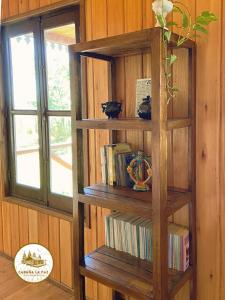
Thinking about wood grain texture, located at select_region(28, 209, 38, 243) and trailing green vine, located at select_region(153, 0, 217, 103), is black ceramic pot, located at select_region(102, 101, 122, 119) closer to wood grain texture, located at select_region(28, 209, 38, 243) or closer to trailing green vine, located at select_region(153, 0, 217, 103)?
trailing green vine, located at select_region(153, 0, 217, 103)

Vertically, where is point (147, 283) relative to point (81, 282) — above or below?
above

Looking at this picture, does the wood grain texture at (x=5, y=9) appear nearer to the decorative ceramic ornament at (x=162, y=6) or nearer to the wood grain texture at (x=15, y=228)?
the wood grain texture at (x=15, y=228)

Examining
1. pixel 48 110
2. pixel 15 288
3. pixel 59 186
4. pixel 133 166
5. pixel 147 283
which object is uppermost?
pixel 48 110

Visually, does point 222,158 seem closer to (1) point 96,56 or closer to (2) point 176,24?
(2) point 176,24

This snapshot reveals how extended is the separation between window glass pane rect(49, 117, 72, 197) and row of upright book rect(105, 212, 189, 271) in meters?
0.67

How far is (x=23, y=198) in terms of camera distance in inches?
103

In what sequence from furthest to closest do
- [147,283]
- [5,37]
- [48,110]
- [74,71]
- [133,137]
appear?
1. [5,37]
2. [48,110]
3. [133,137]
4. [74,71]
5. [147,283]

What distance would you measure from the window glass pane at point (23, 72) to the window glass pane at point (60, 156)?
0.30m

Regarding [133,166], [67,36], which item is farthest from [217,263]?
[67,36]

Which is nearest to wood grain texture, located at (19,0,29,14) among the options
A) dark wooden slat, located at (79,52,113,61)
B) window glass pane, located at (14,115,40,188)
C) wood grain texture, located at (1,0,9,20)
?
wood grain texture, located at (1,0,9,20)

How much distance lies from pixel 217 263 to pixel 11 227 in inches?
72.1

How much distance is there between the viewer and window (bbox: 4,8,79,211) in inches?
87.3

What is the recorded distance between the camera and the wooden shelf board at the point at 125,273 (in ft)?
4.54

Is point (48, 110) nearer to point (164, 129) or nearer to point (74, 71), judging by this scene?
point (74, 71)
